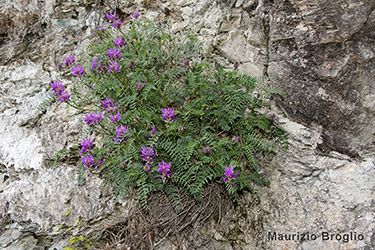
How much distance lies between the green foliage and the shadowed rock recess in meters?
0.28

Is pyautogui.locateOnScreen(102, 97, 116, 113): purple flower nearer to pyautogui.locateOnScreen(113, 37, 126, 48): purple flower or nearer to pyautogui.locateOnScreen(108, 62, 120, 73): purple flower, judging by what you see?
pyautogui.locateOnScreen(108, 62, 120, 73): purple flower

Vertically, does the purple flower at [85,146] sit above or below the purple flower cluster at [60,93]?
below

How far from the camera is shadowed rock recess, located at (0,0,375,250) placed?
8.35 feet

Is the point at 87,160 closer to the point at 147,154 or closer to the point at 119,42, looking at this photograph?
the point at 147,154

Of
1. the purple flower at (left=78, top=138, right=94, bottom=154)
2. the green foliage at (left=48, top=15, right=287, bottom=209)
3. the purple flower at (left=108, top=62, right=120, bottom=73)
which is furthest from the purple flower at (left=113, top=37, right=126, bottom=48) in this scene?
the purple flower at (left=78, top=138, right=94, bottom=154)

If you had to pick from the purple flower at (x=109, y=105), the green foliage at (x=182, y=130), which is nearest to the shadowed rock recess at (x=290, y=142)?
the green foliage at (x=182, y=130)

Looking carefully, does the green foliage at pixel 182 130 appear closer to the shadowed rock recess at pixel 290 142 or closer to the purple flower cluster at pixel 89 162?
the purple flower cluster at pixel 89 162

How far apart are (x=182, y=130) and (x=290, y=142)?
1.29 meters

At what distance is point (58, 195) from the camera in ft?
9.82

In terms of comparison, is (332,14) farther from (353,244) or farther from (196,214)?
(196,214)

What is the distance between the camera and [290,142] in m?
2.91

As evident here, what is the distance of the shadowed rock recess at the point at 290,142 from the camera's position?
2.54 meters

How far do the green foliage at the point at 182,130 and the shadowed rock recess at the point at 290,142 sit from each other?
0.28 metres

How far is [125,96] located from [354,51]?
2.60 meters
